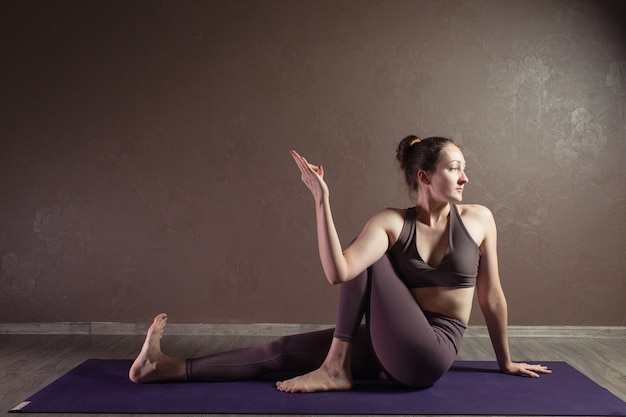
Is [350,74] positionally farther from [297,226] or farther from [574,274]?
[574,274]

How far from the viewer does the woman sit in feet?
8.13

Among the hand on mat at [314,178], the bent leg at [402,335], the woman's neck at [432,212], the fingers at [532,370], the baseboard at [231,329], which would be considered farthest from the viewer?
the baseboard at [231,329]

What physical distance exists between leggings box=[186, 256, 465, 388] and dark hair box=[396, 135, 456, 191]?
1.29ft

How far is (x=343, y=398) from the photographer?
246 centimetres

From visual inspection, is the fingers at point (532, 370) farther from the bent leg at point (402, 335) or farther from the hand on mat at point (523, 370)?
the bent leg at point (402, 335)

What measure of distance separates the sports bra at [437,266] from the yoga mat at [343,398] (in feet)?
1.35

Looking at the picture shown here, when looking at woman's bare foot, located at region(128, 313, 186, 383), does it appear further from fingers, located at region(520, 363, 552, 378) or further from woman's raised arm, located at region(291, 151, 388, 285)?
fingers, located at region(520, 363, 552, 378)

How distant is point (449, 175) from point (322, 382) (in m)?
0.90

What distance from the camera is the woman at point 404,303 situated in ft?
8.13

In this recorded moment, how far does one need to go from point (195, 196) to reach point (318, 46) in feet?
3.71

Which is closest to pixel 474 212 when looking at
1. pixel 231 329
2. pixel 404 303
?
pixel 404 303

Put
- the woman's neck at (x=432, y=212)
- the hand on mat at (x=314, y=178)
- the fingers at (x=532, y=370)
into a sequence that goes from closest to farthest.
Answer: the hand on mat at (x=314, y=178)
the woman's neck at (x=432, y=212)
the fingers at (x=532, y=370)

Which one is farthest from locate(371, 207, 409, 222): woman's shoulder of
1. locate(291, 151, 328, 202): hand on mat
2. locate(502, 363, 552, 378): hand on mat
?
locate(502, 363, 552, 378): hand on mat

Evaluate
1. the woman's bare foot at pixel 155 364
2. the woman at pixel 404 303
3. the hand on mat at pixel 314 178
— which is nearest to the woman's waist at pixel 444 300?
the woman at pixel 404 303
